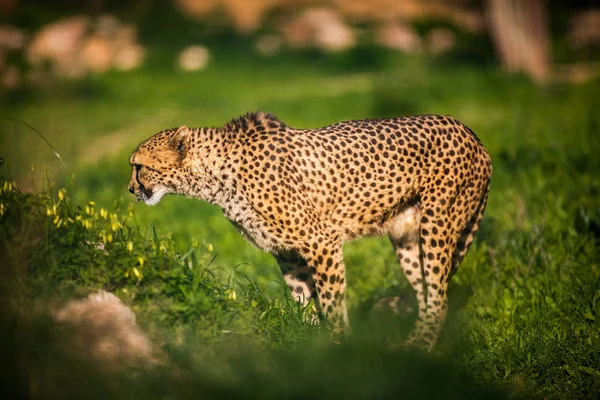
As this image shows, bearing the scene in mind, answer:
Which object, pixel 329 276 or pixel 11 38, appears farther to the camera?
pixel 11 38

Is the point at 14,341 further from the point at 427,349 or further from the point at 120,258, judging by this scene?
the point at 427,349

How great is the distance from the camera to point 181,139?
5.48 metres

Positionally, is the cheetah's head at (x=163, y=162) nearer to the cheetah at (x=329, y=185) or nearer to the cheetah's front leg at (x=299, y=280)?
the cheetah at (x=329, y=185)

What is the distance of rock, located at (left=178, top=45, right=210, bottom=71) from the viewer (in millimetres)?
16500

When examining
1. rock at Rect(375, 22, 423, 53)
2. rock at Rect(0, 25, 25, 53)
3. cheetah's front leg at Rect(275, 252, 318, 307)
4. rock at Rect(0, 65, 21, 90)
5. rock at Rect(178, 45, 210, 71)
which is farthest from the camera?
rock at Rect(375, 22, 423, 53)

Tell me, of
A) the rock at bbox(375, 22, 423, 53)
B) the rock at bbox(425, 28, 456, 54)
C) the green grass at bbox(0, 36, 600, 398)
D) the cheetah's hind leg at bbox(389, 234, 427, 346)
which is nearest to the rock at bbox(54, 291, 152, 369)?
the green grass at bbox(0, 36, 600, 398)

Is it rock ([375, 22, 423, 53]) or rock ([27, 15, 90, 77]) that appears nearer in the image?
rock ([27, 15, 90, 77])

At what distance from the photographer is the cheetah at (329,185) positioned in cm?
537

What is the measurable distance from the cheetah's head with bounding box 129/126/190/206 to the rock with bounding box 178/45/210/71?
11.1m

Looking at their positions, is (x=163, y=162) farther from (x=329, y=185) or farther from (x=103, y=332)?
(x=103, y=332)

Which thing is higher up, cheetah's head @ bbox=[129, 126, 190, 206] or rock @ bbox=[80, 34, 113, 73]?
rock @ bbox=[80, 34, 113, 73]

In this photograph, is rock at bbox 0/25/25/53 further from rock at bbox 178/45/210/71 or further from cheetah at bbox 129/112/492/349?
cheetah at bbox 129/112/492/349

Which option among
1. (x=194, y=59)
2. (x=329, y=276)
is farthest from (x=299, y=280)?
(x=194, y=59)

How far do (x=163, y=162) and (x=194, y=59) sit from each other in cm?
1158
